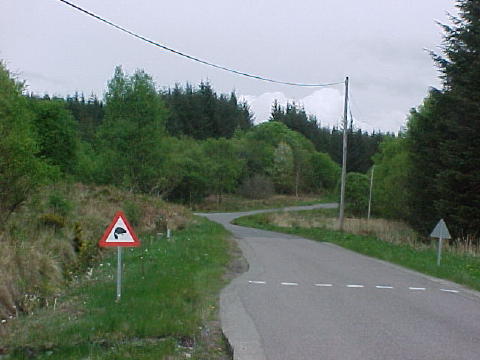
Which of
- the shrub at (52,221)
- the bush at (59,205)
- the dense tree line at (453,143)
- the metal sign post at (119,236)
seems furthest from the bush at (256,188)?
the metal sign post at (119,236)

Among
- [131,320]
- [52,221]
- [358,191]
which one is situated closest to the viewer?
[131,320]

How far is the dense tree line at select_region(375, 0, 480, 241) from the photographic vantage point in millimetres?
29281

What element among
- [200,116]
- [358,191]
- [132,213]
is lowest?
[132,213]

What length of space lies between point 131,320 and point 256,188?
7359 centimetres

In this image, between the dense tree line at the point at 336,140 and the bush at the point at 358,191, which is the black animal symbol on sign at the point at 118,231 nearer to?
the bush at the point at 358,191

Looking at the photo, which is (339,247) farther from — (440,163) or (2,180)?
(2,180)

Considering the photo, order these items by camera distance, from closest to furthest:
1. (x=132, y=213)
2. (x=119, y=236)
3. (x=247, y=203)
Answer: (x=119, y=236) → (x=132, y=213) → (x=247, y=203)

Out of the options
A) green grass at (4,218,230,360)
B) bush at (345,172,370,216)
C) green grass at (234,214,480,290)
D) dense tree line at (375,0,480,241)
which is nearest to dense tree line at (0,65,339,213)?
green grass at (4,218,230,360)

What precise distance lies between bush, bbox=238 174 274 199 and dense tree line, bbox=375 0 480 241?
Answer: 44801 mm

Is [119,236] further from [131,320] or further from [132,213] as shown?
[132,213]

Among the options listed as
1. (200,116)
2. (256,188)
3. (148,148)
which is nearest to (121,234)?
(148,148)

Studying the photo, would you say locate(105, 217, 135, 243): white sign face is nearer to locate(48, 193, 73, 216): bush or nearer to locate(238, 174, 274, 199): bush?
locate(48, 193, 73, 216): bush

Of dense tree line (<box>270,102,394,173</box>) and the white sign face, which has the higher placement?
dense tree line (<box>270,102,394,173</box>)

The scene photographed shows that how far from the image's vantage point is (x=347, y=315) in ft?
33.2
